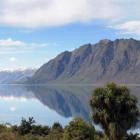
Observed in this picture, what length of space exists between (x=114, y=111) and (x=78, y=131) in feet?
26.8

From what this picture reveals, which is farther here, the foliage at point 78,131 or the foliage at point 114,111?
the foliage at point 78,131

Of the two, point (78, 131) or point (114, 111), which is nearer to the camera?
point (114, 111)

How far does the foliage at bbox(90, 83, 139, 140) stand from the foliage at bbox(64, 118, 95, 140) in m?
6.85

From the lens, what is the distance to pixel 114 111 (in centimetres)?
3612

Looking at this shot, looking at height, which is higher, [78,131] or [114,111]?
[114,111]

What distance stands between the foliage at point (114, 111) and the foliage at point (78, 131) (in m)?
6.85

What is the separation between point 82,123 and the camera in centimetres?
4409

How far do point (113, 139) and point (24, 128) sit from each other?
3252 cm

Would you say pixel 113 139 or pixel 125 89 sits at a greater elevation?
pixel 125 89

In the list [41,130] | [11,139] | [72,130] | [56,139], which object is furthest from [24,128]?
[11,139]

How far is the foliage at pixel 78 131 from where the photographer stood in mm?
43031

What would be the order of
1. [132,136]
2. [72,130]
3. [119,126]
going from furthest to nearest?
[132,136] < [72,130] < [119,126]

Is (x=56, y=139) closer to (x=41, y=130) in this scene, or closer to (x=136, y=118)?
(x=136, y=118)

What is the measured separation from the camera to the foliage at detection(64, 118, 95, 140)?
4303 centimetres
